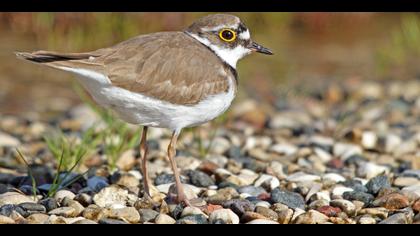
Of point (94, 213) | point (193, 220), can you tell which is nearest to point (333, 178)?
point (193, 220)

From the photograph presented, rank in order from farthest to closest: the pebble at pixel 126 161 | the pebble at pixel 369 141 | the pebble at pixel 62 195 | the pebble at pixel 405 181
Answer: the pebble at pixel 369 141
the pebble at pixel 126 161
the pebble at pixel 405 181
the pebble at pixel 62 195

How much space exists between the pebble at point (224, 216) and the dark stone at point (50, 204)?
1.18m

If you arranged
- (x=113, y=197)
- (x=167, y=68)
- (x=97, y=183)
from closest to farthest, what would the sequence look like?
(x=167, y=68) < (x=113, y=197) < (x=97, y=183)

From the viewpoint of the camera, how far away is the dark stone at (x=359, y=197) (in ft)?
19.7

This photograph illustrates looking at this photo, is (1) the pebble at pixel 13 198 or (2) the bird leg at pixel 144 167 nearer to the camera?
(1) the pebble at pixel 13 198

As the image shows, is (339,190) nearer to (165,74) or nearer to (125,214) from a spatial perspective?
(165,74)

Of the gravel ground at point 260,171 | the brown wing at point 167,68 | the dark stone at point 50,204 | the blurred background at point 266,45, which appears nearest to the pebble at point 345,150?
the gravel ground at point 260,171

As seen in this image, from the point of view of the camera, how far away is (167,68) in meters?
5.73

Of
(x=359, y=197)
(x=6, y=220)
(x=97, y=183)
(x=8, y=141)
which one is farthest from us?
(x=8, y=141)

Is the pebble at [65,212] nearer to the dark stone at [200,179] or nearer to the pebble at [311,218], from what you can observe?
the dark stone at [200,179]

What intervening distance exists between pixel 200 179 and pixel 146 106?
4.14 ft

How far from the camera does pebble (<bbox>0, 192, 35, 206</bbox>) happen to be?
223 inches

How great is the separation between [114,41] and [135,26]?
0.77 m

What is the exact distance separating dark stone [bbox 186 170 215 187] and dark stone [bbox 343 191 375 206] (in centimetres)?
117
